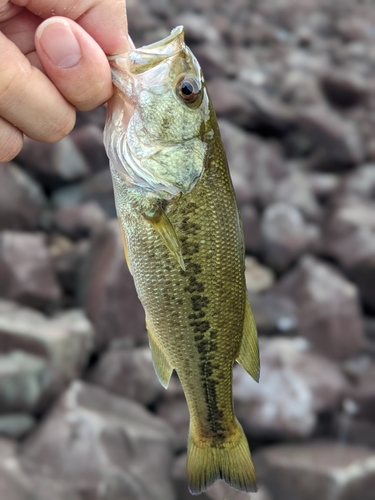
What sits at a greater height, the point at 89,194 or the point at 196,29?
the point at 89,194

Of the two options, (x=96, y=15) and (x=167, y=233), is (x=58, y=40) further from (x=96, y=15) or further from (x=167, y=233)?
(x=167, y=233)

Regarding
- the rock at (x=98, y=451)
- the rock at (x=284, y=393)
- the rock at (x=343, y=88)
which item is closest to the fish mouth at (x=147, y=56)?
the rock at (x=98, y=451)

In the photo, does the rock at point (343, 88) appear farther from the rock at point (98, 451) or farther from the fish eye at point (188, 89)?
the fish eye at point (188, 89)

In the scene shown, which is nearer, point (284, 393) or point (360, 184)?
point (284, 393)

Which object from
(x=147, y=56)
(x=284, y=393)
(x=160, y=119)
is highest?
(x=147, y=56)

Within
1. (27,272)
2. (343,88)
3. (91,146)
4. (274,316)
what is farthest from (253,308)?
(343,88)

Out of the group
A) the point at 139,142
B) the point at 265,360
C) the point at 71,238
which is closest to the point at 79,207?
the point at 71,238

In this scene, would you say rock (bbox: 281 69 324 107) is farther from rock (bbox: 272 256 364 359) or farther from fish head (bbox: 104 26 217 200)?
fish head (bbox: 104 26 217 200)

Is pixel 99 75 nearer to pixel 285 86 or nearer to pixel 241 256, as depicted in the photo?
pixel 241 256
